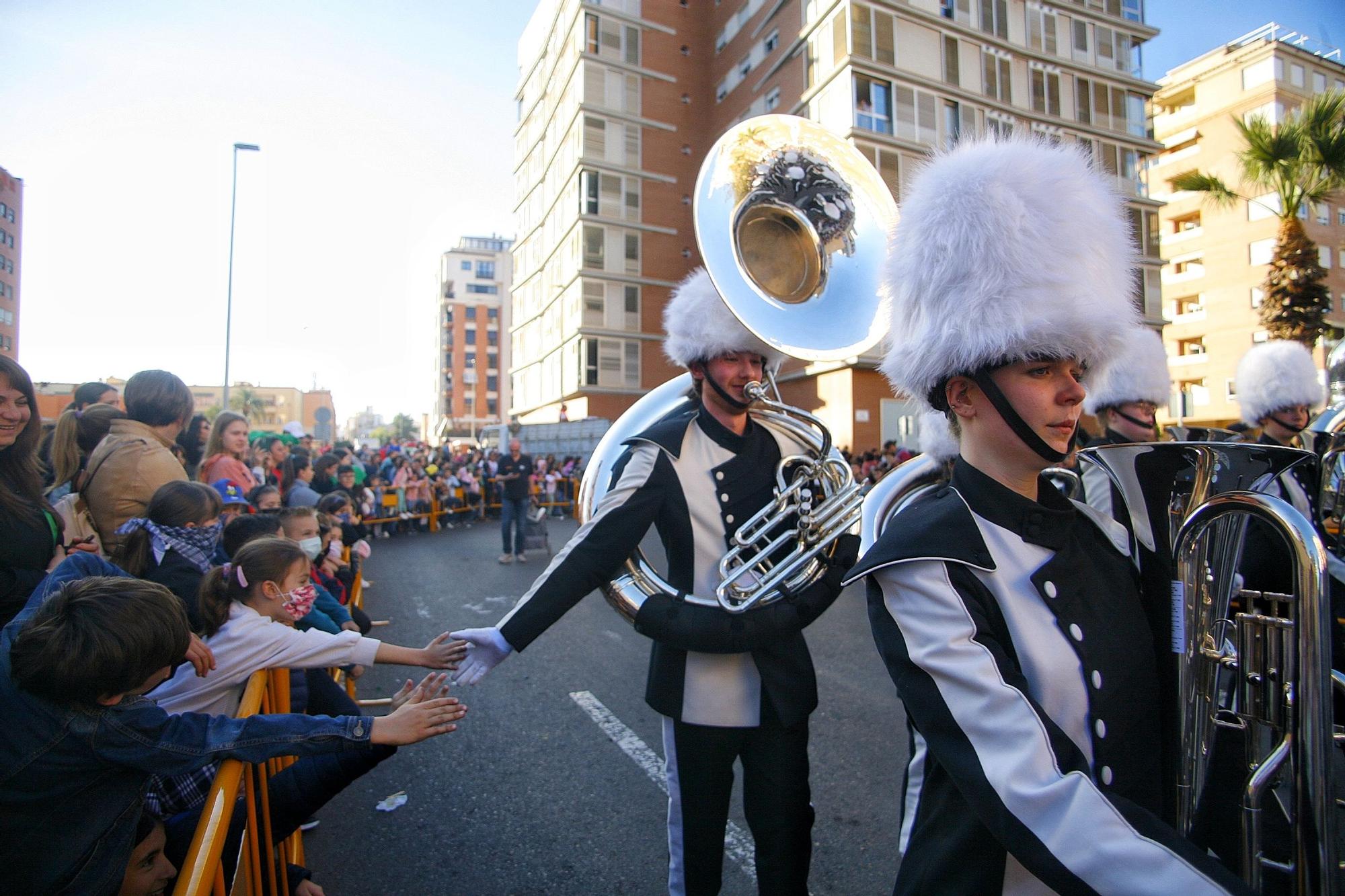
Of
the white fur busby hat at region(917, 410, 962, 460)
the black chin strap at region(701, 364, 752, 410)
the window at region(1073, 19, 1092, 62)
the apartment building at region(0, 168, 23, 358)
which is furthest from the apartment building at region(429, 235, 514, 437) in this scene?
the black chin strap at region(701, 364, 752, 410)

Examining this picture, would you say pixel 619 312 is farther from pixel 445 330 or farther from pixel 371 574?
pixel 445 330

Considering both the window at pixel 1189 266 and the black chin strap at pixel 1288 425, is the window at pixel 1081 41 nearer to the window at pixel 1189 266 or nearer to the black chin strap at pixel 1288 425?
the window at pixel 1189 266

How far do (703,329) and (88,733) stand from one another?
6.69 feet

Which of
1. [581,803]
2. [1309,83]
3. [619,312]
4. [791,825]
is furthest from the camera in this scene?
[619,312]

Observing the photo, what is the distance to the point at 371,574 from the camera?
9.64m

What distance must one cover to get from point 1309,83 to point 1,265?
231ft

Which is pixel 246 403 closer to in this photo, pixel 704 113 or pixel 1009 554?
pixel 704 113

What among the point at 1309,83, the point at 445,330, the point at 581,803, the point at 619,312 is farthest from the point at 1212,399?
the point at 445,330

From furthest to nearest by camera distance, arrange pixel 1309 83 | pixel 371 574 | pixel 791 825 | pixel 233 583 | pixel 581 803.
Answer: pixel 1309 83
pixel 371 574
pixel 581 803
pixel 233 583
pixel 791 825

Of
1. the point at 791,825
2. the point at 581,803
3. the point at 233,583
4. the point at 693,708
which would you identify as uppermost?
the point at 233,583

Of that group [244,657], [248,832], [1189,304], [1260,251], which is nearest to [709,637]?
[248,832]

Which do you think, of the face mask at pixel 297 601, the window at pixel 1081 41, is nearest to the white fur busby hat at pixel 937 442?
the face mask at pixel 297 601

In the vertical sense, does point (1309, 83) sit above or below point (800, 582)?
above

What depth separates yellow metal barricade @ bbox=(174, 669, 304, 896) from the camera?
1.56 meters
